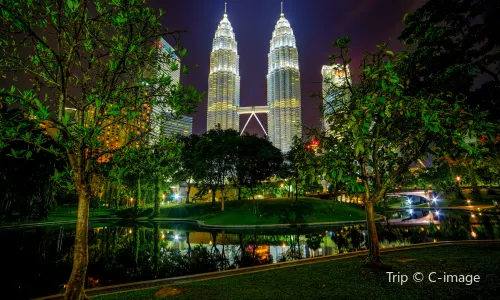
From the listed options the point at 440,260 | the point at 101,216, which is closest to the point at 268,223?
the point at 440,260

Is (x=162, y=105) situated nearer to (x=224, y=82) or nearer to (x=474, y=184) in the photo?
(x=474, y=184)

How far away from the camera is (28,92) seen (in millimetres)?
4234

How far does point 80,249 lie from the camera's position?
19.0 ft

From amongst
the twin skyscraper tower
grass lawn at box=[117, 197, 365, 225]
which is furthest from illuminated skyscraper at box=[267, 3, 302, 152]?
grass lawn at box=[117, 197, 365, 225]

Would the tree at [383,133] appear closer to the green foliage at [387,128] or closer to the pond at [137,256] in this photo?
the green foliage at [387,128]

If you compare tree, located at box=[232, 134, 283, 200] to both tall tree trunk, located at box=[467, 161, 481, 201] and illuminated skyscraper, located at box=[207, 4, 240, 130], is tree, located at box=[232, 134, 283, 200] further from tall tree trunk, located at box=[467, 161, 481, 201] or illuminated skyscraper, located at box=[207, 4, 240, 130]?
illuminated skyscraper, located at box=[207, 4, 240, 130]

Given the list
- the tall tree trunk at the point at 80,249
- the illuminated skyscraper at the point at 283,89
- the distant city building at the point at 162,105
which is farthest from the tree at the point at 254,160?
the illuminated skyscraper at the point at 283,89

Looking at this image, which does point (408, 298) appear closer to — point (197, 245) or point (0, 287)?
point (0, 287)

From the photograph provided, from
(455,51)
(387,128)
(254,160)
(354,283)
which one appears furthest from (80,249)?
(254,160)

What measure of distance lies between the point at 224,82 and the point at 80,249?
178 meters

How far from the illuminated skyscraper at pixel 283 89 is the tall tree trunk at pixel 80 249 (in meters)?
152

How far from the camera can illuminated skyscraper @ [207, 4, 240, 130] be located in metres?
170

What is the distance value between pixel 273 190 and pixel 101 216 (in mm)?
61372

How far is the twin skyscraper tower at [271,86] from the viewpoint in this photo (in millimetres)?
164600
